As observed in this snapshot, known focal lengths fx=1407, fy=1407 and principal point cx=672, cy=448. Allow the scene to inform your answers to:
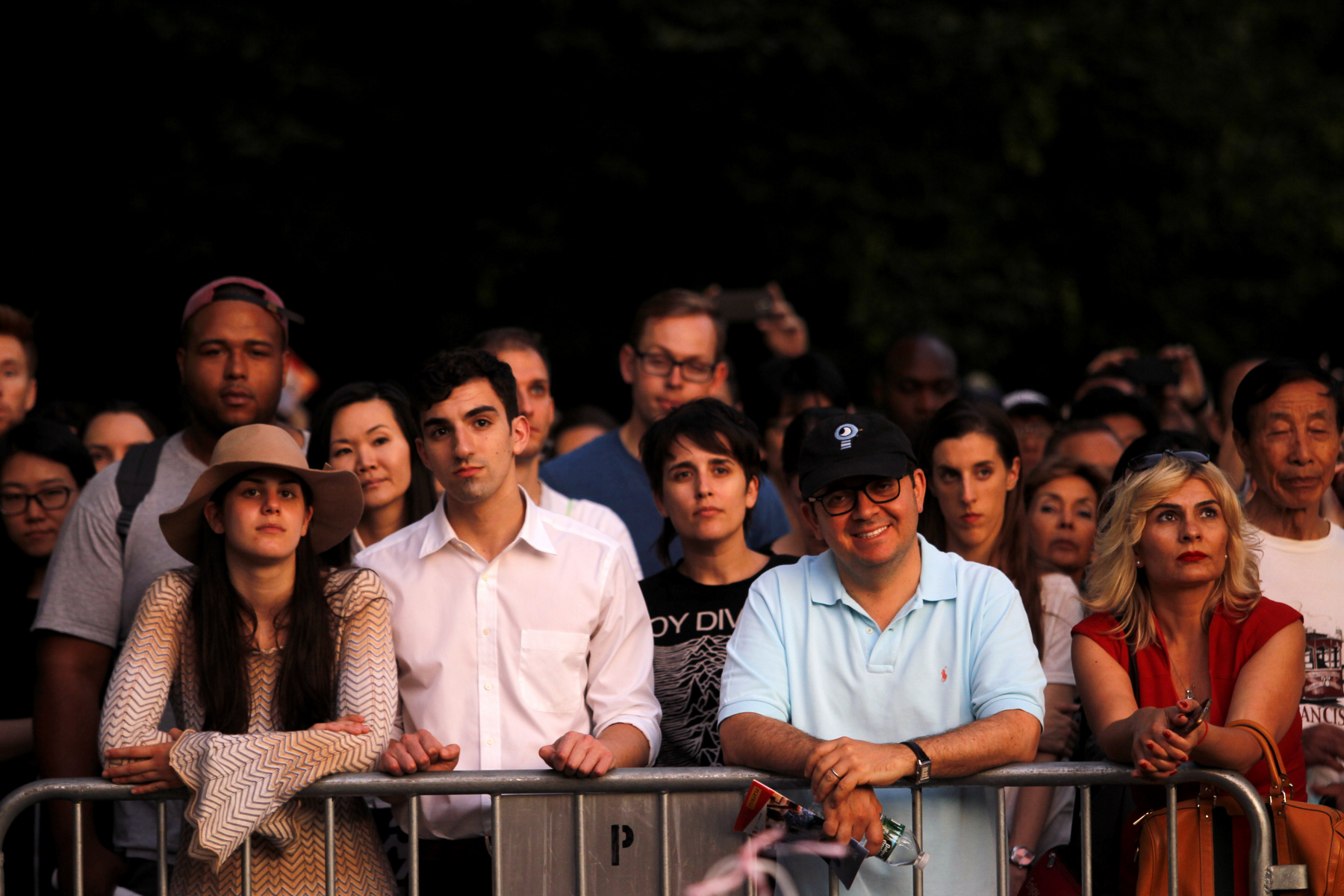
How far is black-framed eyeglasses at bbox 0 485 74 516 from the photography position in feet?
16.5

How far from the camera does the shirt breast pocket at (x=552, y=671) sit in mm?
3914

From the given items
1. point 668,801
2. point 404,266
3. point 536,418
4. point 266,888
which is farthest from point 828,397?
point 404,266

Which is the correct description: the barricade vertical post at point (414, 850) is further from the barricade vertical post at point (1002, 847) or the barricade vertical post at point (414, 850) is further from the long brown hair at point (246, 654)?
the barricade vertical post at point (1002, 847)

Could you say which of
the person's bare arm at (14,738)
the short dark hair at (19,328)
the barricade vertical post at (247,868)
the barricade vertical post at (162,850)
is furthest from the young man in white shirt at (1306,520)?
the short dark hair at (19,328)

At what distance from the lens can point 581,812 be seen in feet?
11.6

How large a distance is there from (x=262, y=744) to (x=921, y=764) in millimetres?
1622

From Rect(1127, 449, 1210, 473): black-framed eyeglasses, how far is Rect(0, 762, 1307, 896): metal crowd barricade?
0.98m

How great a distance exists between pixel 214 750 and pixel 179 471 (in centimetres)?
127

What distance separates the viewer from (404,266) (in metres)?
10.1

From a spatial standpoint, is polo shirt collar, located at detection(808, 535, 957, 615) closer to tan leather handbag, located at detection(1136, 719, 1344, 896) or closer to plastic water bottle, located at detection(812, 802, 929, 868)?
plastic water bottle, located at detection(812, 802, 929, 868)

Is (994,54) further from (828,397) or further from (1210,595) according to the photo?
(1210,595)

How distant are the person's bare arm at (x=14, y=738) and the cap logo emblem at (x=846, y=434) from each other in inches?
111

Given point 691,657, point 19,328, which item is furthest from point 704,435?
point 19,328

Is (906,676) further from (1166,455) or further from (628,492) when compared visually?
(628,492)
